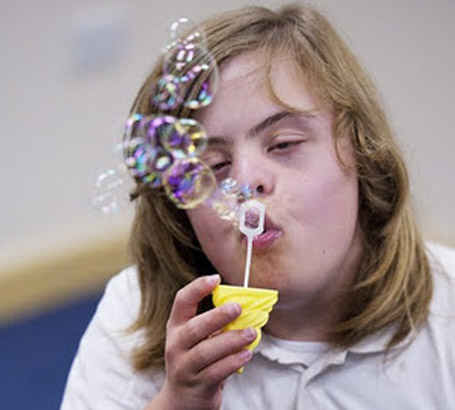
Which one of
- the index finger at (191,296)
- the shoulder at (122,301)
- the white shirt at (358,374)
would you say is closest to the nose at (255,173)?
the index finger at (191,296)

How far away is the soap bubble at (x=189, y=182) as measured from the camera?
1.09 metres

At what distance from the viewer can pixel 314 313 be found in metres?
1.17

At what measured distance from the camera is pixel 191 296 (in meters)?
0.99

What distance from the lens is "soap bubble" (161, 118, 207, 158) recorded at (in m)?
1.08

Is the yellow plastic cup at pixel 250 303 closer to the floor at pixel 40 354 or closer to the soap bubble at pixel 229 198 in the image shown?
the soap bubble at pixel 229 198

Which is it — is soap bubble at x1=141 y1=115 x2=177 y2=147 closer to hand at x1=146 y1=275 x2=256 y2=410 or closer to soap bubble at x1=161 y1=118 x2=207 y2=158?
soap bubble at x1=161 y1=118 x2=207 y2=158

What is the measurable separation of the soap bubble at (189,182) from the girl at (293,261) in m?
0.01

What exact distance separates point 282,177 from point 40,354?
1.27m

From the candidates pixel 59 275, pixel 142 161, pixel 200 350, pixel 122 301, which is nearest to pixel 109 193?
pixel 142 161

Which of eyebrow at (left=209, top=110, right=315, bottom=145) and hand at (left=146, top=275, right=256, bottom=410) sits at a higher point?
eyebrow at (left=209, top=110, right=315, bottom=145)

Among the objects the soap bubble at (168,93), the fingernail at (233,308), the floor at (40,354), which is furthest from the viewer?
the floor at (40,354)

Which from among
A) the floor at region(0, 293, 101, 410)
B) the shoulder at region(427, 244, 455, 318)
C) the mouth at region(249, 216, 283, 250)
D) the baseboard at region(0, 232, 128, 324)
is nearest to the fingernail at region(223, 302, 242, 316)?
the mouth at region(249, 216, 283, 250)

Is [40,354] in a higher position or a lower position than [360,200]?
lower

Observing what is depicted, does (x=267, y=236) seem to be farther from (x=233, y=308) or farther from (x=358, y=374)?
(x=358, y=374)
